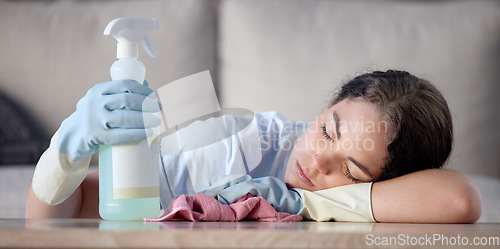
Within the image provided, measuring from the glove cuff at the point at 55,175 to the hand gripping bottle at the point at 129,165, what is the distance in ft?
0.26

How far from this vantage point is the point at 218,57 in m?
1.99

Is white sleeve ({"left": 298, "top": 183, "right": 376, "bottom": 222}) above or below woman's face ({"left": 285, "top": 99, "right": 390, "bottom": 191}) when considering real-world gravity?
below

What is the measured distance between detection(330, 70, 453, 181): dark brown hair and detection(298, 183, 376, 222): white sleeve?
143mm

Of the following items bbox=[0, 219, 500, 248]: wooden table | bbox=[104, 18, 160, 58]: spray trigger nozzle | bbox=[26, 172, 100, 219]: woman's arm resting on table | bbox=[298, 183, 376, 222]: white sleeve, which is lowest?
bbox=[26, 172, 100, 219]: woman's arm resting on table

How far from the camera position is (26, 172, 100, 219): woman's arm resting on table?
0.86 metres

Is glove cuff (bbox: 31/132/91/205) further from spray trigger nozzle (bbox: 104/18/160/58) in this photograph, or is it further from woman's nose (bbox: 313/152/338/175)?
woman's nose (bbox: 313/152/338/175)

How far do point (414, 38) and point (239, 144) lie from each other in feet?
3.46

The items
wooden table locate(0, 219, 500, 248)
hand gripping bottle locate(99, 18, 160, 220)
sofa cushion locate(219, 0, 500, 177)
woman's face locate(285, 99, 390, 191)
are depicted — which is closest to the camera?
wooden table locate(0, 219, 500, 248)

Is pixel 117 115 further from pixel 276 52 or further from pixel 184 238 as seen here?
pixel 276 52

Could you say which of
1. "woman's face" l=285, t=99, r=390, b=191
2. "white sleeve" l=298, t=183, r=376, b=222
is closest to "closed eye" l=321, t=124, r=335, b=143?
"woman's face" l=285, t=99, r=390, b=191

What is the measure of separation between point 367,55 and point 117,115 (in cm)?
127

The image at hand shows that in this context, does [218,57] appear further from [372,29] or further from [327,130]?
[327,130]

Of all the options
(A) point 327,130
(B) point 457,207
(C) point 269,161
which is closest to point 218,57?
(C) point 269,161

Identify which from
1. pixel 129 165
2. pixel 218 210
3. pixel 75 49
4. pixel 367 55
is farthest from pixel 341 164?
pixel 75 49
